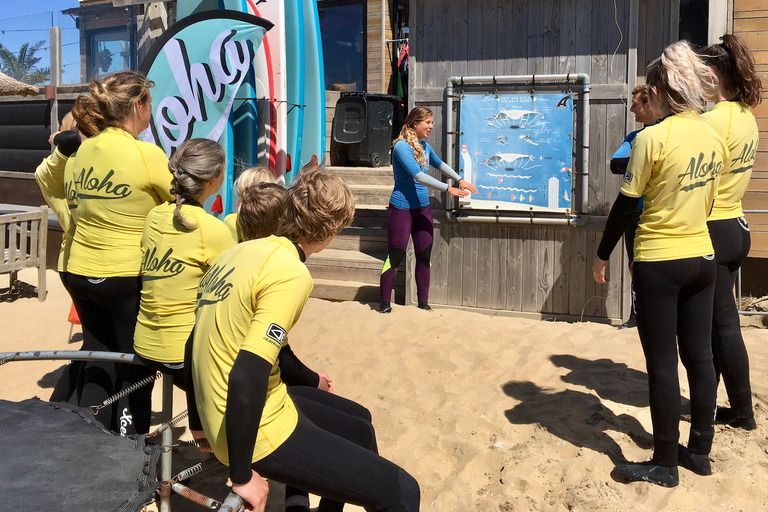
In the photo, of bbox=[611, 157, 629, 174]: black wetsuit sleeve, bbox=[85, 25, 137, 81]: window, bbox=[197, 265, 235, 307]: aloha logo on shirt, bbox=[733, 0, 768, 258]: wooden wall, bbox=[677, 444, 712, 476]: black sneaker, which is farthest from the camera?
bbox=[85, 25, 137, 81]: window

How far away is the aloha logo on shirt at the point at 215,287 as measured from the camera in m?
2.05

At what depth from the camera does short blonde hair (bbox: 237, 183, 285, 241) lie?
8.24ft

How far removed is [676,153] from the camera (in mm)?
2920

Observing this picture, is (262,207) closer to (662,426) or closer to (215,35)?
(662,426)

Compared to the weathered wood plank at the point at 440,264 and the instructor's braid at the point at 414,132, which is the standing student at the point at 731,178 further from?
the weathered wood plank at the point at 440,264

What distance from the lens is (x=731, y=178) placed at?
11.4ft

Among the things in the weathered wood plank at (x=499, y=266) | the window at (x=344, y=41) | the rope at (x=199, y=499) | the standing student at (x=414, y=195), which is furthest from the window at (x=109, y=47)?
the rope at (x=199, y=499)

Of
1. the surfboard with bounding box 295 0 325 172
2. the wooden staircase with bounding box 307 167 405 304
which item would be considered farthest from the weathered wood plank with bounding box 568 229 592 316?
the surfboard with bounding box 295 0 325 172

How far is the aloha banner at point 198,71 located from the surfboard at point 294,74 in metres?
0.99

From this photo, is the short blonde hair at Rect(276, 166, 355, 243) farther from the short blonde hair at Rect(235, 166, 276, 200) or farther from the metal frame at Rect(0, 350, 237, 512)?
the short blonde hair at Rect(235, 166, 276, 200)

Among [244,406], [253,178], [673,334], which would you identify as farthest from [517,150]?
[244,406]

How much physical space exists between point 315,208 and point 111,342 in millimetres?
1679

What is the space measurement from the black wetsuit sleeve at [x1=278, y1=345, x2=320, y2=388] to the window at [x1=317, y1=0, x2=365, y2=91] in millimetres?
10167

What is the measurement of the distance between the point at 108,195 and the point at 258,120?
351 centimetres
